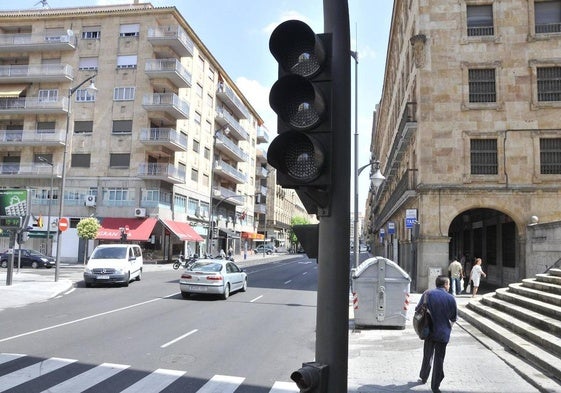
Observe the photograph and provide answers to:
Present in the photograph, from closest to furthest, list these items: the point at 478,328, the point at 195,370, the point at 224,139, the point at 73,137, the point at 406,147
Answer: the point at 195,370 → the point at 478,328 → the point at 406,147 → the point at 73,137 → the point at 224,139

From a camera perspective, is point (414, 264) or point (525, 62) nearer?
point (525, 62)

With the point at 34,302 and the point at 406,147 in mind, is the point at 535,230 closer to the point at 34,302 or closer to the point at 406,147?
the point at 406,147

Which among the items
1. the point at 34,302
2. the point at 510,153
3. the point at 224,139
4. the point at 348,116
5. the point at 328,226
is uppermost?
the point at 224,139

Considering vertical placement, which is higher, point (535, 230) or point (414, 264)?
point (535, 230)

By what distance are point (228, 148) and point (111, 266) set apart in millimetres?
38613

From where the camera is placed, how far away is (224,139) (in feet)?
188

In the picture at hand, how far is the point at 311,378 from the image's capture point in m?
2.73

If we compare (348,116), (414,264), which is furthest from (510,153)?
(348,116)

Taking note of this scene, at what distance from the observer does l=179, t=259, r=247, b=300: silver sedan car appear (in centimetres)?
1656

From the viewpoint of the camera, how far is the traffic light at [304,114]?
299 centimetres

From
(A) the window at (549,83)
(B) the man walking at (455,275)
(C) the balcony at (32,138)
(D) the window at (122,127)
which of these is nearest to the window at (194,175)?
(D) the window at (122,127)

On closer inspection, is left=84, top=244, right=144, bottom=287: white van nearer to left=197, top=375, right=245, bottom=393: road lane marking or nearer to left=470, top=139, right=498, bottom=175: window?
left=197, top=375, right=245, bottom=393: road lane marking

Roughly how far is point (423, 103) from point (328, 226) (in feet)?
69.4

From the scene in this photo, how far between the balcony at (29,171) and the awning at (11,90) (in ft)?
20.4
